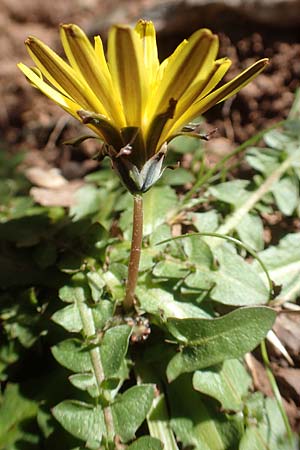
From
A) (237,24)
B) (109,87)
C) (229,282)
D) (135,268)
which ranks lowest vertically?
(229,282)

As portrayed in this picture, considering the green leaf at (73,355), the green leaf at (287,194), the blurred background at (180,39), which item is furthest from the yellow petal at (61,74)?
the blurred background at (180,39)

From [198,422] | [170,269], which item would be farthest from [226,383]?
[170,269]

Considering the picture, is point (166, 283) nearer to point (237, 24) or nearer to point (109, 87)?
point (109, 87)

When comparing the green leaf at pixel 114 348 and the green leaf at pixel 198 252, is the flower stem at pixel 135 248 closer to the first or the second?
the green leaf at pixel 114 348

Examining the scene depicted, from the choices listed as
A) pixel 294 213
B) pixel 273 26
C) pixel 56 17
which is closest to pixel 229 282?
pixel 294 213

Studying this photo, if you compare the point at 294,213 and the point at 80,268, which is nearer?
the point at 80,268

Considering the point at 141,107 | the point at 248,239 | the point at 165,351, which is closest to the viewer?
the point at 141,107
